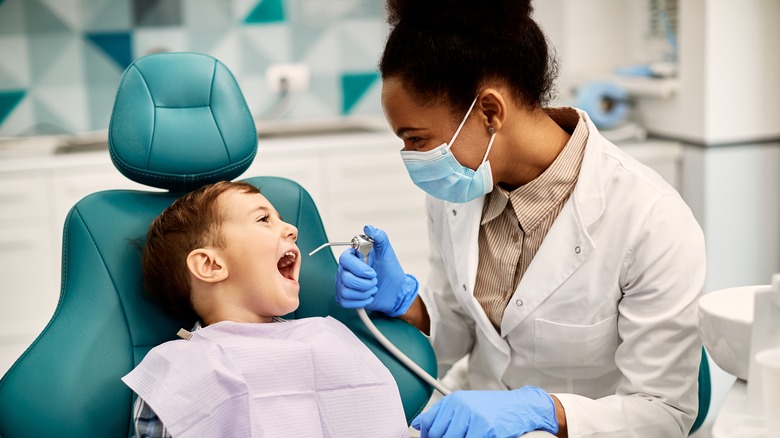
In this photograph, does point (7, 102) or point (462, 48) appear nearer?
Result: point (462, 48)

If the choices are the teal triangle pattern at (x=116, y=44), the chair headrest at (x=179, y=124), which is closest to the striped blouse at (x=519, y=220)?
the chair headrest at (x=179, y=124)

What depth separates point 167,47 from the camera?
349 centimetres

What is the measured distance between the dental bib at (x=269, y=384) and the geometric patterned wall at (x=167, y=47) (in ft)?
7.17

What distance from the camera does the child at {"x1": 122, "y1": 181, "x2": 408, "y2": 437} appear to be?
1.41 m

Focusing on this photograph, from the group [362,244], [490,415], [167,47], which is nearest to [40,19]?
[167,47]

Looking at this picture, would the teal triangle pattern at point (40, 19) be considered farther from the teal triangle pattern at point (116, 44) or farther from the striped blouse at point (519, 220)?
the striped blouse at point (519, 220)

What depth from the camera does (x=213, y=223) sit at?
1.58m

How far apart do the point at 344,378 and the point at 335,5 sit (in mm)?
2392

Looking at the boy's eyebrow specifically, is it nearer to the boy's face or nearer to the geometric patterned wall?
the boy's face

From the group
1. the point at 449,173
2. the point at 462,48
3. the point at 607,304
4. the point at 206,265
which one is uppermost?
the point at 462,48

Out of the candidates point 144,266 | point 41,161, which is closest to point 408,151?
point 144,266

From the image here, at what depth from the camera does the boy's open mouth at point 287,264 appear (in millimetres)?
1640

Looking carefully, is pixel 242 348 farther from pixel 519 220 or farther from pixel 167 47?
pixel 167 47

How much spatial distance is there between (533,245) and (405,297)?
283mm
